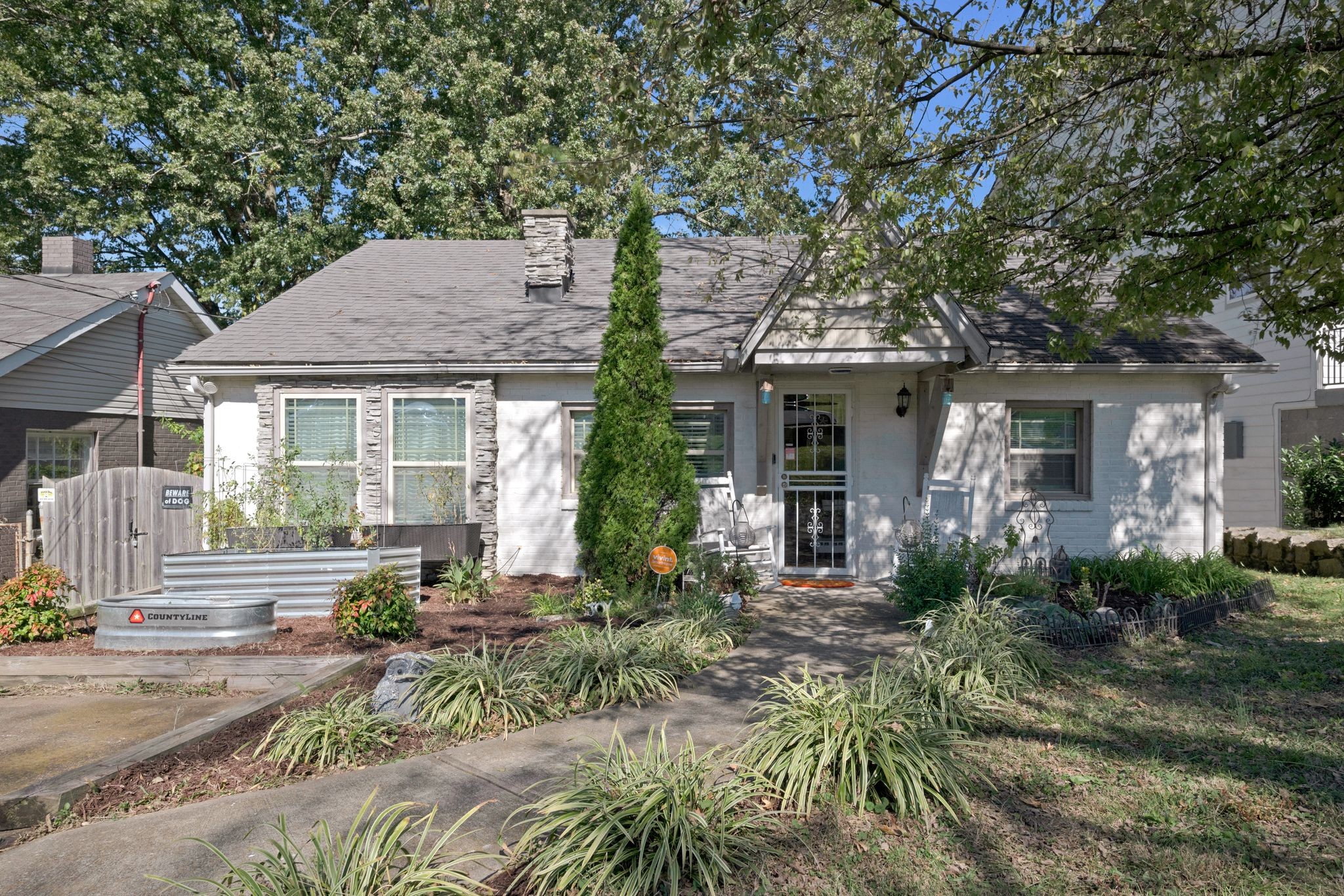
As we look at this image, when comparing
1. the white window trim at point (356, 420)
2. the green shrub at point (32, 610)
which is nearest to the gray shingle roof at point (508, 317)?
the white window trim at point (356, 420)

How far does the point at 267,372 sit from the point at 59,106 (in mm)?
13856

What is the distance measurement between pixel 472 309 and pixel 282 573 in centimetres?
548

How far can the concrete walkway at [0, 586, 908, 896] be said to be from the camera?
344 cm

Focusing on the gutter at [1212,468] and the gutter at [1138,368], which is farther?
the gutter at [1212,468]

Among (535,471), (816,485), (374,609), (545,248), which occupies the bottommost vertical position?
(374,609)

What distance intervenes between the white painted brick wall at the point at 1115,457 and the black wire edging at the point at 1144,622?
2.36 meters

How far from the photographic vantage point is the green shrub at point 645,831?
10.5 ft

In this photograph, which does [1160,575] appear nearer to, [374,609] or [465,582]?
[465,582]

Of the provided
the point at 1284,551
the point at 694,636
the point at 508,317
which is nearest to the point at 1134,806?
the point at 694,636

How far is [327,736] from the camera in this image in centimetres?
468

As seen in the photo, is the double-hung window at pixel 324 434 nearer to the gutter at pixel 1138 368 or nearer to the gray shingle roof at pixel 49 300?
the gray shingle roof at pixel 49 300

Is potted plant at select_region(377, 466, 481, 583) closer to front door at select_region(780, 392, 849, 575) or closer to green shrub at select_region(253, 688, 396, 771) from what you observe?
front door at select_region(780, 392, 849, 575)

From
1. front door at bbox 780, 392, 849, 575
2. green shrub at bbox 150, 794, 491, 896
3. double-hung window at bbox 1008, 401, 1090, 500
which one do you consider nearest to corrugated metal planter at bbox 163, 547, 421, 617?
front door at bbox 780, 392, 849, 575

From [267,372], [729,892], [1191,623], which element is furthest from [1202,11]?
[267,372]
